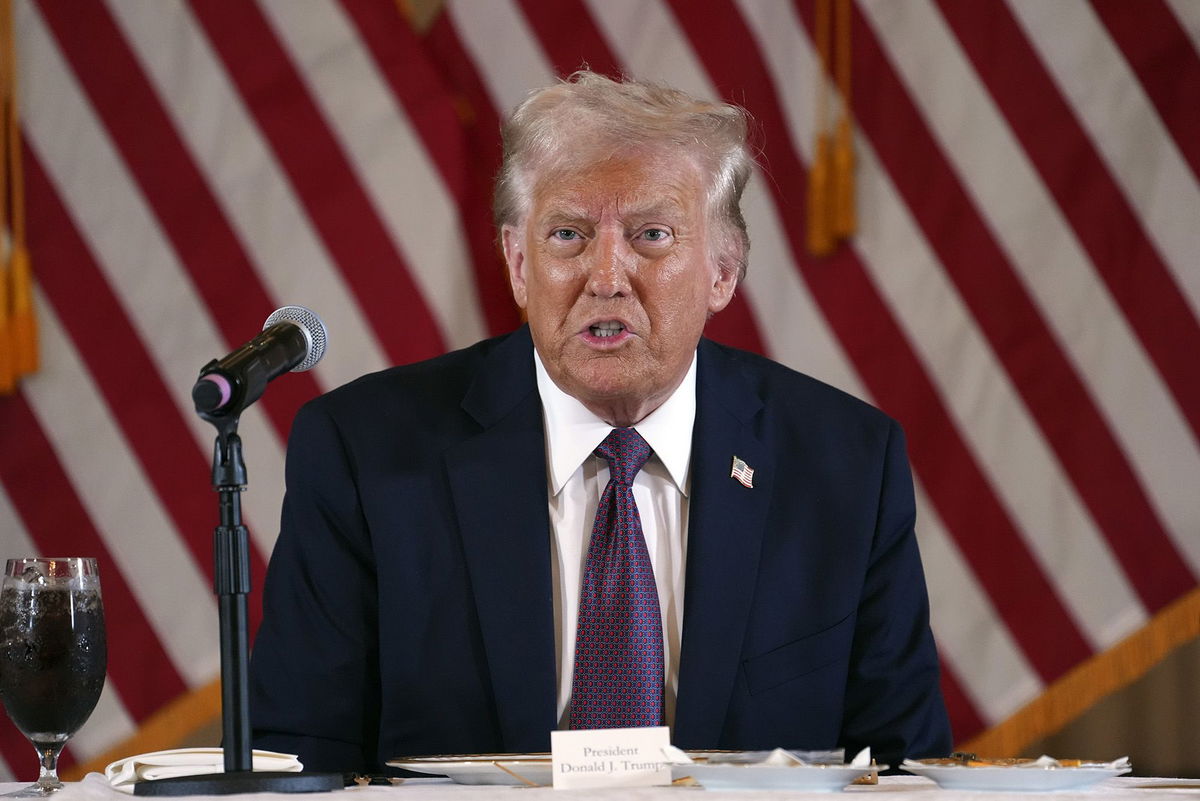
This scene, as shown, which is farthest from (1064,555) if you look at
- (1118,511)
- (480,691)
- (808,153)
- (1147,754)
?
(480,691)

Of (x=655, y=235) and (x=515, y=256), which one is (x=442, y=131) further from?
(x=655, y=235)

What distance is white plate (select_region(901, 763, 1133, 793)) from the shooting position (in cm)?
109

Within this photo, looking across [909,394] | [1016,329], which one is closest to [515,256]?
[909,394]

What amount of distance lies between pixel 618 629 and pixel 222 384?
80 cm

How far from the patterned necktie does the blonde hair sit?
463 mm

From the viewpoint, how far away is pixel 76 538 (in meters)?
3.20

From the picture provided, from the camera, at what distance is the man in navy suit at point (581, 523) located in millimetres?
1856

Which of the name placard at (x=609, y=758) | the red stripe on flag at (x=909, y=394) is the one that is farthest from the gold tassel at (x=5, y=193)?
the name placard at (x=609, y=758)

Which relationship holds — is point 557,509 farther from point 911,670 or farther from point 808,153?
point 808,153

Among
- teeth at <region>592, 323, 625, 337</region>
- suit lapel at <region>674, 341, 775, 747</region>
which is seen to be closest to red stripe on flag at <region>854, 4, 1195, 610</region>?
suit lapel at <region>674, 341, 775, 747</region>

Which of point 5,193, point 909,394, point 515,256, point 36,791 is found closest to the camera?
point 36,791

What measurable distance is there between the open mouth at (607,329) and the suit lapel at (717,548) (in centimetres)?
19

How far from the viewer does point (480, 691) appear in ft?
6.09

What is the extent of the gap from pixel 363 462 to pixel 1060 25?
1950 millimetres
